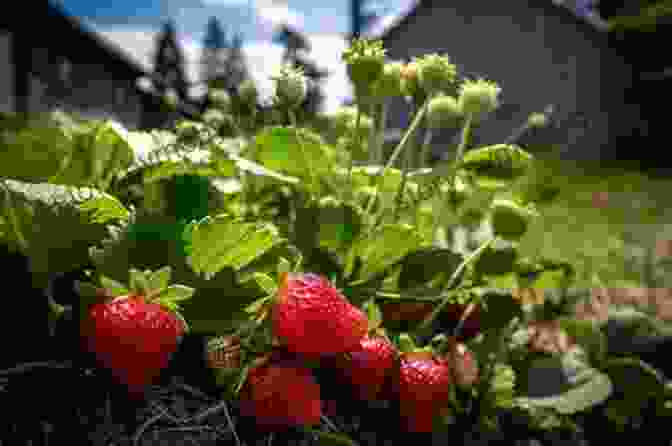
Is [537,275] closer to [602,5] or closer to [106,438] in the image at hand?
[106,438]

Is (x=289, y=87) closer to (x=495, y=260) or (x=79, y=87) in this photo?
(x=495, y=260)

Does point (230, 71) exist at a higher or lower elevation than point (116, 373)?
higher

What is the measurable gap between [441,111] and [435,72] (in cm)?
10

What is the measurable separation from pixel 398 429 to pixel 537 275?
0.39 meters

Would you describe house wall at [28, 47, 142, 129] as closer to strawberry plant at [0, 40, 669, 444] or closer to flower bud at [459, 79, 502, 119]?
strawberry plant at [0, 40, 669, 444]

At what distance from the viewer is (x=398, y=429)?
635 millimetres

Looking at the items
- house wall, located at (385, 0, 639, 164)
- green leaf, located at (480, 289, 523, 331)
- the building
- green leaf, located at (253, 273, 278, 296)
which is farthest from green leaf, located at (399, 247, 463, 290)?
house wall, located at (385, 0, 639, 164)

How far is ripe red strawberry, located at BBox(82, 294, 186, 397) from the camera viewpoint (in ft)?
1.52

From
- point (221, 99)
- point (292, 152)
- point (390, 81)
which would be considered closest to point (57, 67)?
point (221, 99)

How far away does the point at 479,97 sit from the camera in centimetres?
65

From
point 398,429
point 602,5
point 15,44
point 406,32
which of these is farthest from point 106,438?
point 602,5

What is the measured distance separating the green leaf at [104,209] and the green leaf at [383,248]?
24 cm

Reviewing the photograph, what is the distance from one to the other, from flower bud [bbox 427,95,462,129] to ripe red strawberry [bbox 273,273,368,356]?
0.89 ft

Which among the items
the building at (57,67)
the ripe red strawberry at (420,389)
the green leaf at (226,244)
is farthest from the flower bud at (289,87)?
the building at (57,67)
